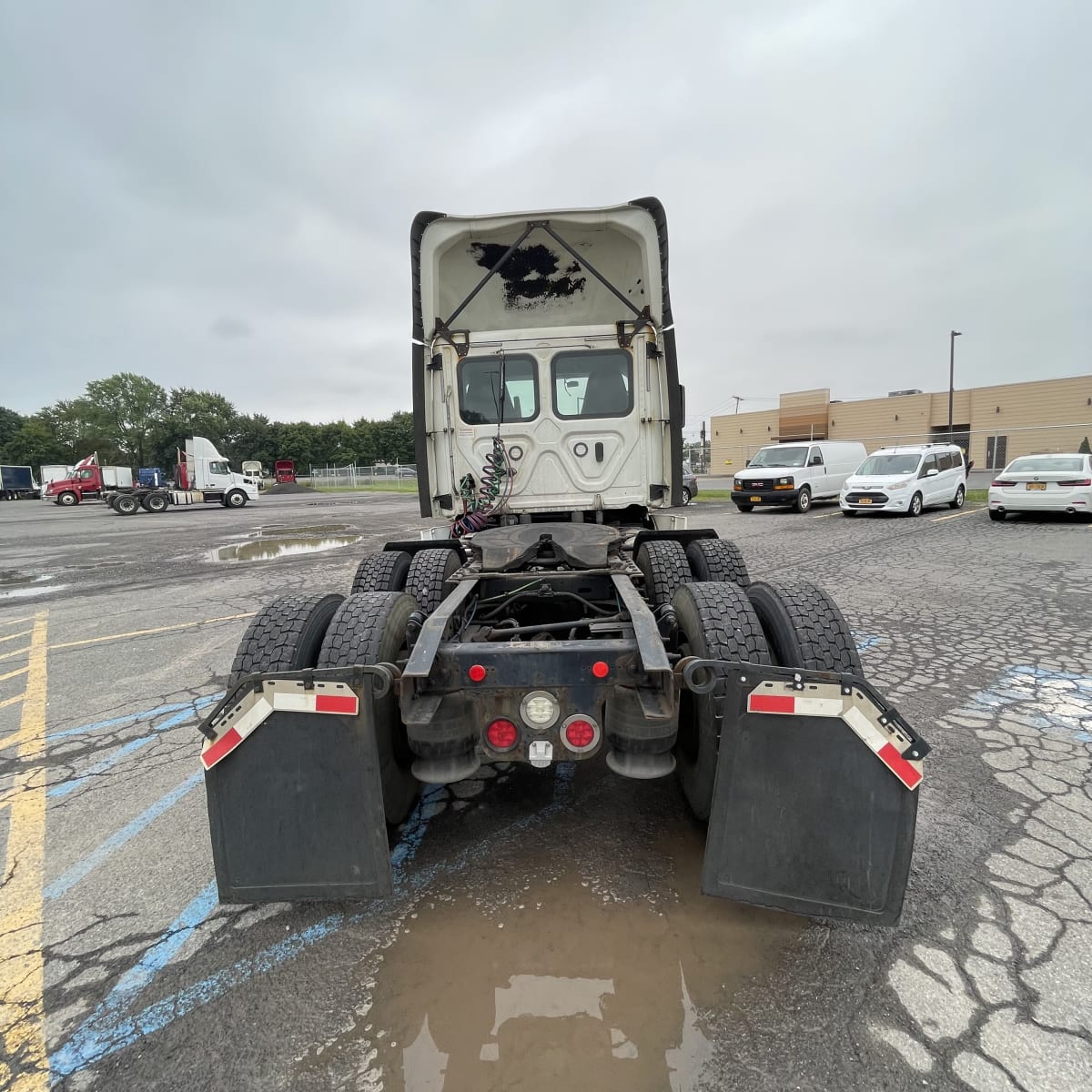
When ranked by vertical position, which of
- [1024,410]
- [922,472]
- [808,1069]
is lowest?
[808,1069]

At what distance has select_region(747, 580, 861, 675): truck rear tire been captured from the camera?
239cm

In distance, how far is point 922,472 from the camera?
50.7 ft

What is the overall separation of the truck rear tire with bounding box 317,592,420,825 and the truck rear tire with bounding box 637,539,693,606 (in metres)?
1.89

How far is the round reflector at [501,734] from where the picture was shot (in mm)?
2334

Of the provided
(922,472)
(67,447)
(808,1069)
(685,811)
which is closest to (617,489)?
(685,811)

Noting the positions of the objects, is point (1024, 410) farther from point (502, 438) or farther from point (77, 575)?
point (77, 575)

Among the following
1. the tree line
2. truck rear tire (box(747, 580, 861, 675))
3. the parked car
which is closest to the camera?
truck rear tire (box(747, 580, 861, 675))

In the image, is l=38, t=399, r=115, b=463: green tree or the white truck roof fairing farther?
l=38, t=399, r=115, b=463: green tree

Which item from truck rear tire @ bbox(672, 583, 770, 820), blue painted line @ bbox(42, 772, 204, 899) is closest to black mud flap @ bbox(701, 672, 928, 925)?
truck rear tire @ bbox(672, 583, 770, 820)

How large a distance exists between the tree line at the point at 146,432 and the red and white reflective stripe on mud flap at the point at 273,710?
256 feet

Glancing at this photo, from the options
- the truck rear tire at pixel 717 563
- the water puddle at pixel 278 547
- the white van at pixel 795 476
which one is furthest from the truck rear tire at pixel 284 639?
the white van at pixel 795 476

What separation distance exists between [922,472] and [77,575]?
1872 centimetres

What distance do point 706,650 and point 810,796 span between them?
61 centimetres

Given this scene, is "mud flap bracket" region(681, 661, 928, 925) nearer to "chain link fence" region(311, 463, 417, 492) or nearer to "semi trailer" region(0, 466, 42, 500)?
"chain link fence" region(311, 463, 417, 492)
